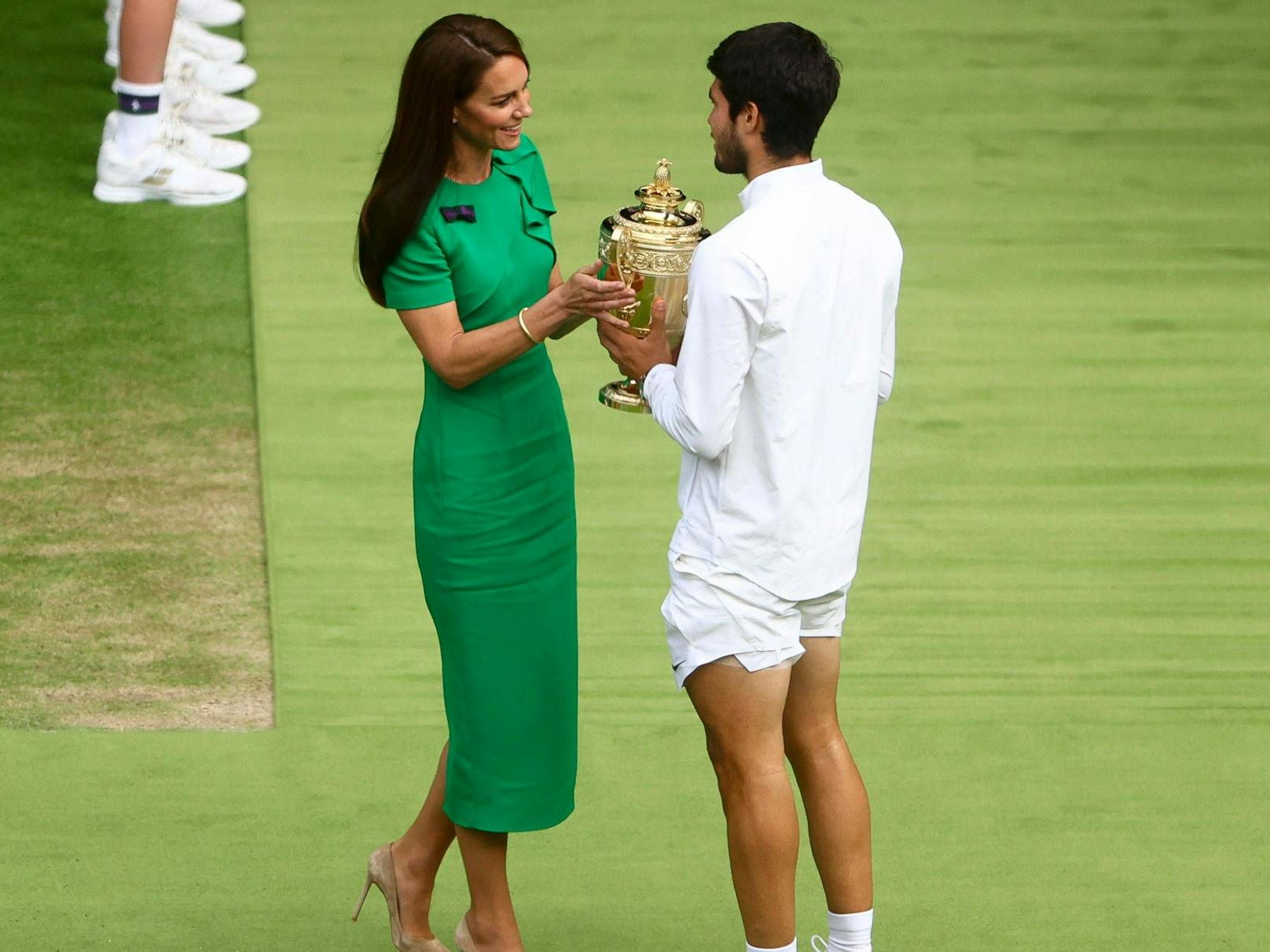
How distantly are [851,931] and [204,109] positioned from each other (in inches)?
195

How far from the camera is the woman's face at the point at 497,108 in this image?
3.02m

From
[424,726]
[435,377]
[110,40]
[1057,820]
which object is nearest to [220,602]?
[424,726]

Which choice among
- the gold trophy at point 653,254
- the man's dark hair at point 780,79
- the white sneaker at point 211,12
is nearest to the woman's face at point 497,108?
the gold trophy at point 653,254

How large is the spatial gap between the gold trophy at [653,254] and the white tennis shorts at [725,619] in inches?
14.4

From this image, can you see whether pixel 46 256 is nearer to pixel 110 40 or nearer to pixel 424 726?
pixel 110 40

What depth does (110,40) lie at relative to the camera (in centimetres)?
803

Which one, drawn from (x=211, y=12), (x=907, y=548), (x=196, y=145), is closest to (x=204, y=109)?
(x=196, y=145)

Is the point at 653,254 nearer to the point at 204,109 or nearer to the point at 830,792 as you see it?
the point at 830,792

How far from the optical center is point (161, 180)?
6984 millimetres

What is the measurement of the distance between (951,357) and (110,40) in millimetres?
3911

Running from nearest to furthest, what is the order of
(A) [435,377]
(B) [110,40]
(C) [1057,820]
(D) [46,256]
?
(A) [435,377] → (C) [1057,820] → (D) [46,256] → (B) [110,40]

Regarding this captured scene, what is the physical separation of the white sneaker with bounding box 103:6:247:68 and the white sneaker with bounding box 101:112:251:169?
0.48 metres

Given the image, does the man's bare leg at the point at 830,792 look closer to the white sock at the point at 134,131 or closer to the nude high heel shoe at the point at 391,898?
the nude high heel shoe at the point at 391,898

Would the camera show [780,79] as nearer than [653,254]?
Yes
